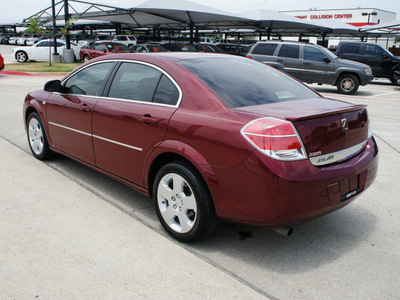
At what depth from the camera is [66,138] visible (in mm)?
4637

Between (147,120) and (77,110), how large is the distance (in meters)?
1.28

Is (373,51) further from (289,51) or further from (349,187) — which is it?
(349,187)

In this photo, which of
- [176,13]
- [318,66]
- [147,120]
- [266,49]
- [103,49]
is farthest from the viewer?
[176,13]

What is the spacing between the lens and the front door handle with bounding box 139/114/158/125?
3.39 meters

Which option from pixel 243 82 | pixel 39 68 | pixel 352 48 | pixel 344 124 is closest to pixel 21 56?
pixel 39 68

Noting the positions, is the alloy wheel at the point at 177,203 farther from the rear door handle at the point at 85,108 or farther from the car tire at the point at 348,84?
the car tire at the point at 348,84

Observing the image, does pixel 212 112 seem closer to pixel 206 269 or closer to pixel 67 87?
pixel 206 269

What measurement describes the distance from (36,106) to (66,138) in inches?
36.4

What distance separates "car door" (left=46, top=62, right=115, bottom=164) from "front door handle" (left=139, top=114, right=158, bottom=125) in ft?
2.91

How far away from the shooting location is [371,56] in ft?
59.7

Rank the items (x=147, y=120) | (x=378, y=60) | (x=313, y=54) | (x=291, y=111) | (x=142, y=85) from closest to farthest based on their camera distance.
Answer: (x=291, y=111) → (x=147, y=120) → (x=142, y=85) → (x=313, y=54) → (x=378, y=60)

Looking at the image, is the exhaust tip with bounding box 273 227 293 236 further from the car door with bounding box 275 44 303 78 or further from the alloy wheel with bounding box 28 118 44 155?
the car door with bounding box 275 44 303 78

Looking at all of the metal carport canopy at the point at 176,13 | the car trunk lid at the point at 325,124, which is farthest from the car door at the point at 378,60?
the car trunk lid at the point at 325,124

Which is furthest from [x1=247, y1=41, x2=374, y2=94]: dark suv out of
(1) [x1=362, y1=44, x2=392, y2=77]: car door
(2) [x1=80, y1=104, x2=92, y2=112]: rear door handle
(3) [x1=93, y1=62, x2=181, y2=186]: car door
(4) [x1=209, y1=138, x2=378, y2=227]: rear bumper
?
(4) [x1=209, y1=138, x2=378, y2=227]: rear bumper
